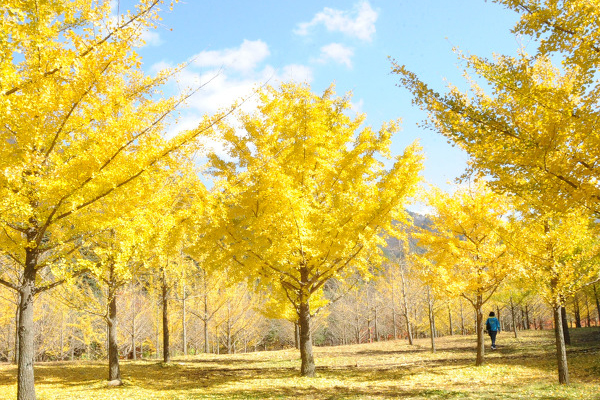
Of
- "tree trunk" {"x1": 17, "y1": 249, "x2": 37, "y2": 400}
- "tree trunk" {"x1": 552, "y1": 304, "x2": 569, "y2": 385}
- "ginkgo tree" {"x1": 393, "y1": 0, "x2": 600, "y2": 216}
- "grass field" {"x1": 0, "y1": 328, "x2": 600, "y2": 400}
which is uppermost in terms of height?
"ginkgo tree" {"x1": 393, "y1": 0, "x2": 600, "y2": 216}

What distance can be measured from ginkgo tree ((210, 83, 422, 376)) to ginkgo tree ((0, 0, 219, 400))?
272cm

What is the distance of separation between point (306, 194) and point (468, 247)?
19.4 ft

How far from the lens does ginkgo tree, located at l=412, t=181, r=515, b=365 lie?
11.1 metres

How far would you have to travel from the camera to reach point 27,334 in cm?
607

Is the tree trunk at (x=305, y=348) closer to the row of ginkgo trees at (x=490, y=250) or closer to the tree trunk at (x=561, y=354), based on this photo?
the row of ginkgo trees at (x=490, y=250)

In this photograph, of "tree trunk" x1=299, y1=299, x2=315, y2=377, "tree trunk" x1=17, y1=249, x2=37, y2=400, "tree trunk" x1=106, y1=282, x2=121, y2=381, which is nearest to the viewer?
"tree trunk" x1=17, y1=249, x2=37, y2=400

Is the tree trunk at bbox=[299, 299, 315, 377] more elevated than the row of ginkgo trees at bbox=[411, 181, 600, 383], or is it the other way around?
the row of ginkgo trees at bbox=[411, 181, 600, 383]

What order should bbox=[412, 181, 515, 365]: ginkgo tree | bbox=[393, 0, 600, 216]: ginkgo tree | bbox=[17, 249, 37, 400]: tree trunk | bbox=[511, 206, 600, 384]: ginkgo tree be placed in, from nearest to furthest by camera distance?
bbox=[393, 0, 600, 216]: ginkgo tree → bbox=[17, 249, 37, 400]: tree trunk → bbox=[511, 206, 600, 384]: ginkgo tree → bbox=[412, 181, 515, 365]: ginkgo tree

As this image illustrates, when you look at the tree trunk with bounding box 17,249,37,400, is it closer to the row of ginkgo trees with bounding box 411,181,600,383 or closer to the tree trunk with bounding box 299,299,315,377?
the tree trunk with bounding box 299,299,315,377

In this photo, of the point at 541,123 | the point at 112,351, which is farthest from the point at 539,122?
the point at 112,351

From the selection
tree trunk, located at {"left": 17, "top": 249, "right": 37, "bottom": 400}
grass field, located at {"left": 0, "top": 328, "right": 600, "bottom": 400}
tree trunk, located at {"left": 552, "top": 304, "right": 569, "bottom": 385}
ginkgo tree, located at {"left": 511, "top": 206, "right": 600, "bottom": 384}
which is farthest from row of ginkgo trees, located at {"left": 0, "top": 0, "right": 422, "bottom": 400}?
tree trunk, located at {"left": 552, "top": 304, "right": 569, "bottom": 385}

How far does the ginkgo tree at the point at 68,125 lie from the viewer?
436cm

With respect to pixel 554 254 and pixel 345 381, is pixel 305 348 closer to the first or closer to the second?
pixel 345 381

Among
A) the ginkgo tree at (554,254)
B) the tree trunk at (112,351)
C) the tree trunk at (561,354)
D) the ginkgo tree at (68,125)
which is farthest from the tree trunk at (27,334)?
the tree trunk at (561,354)
